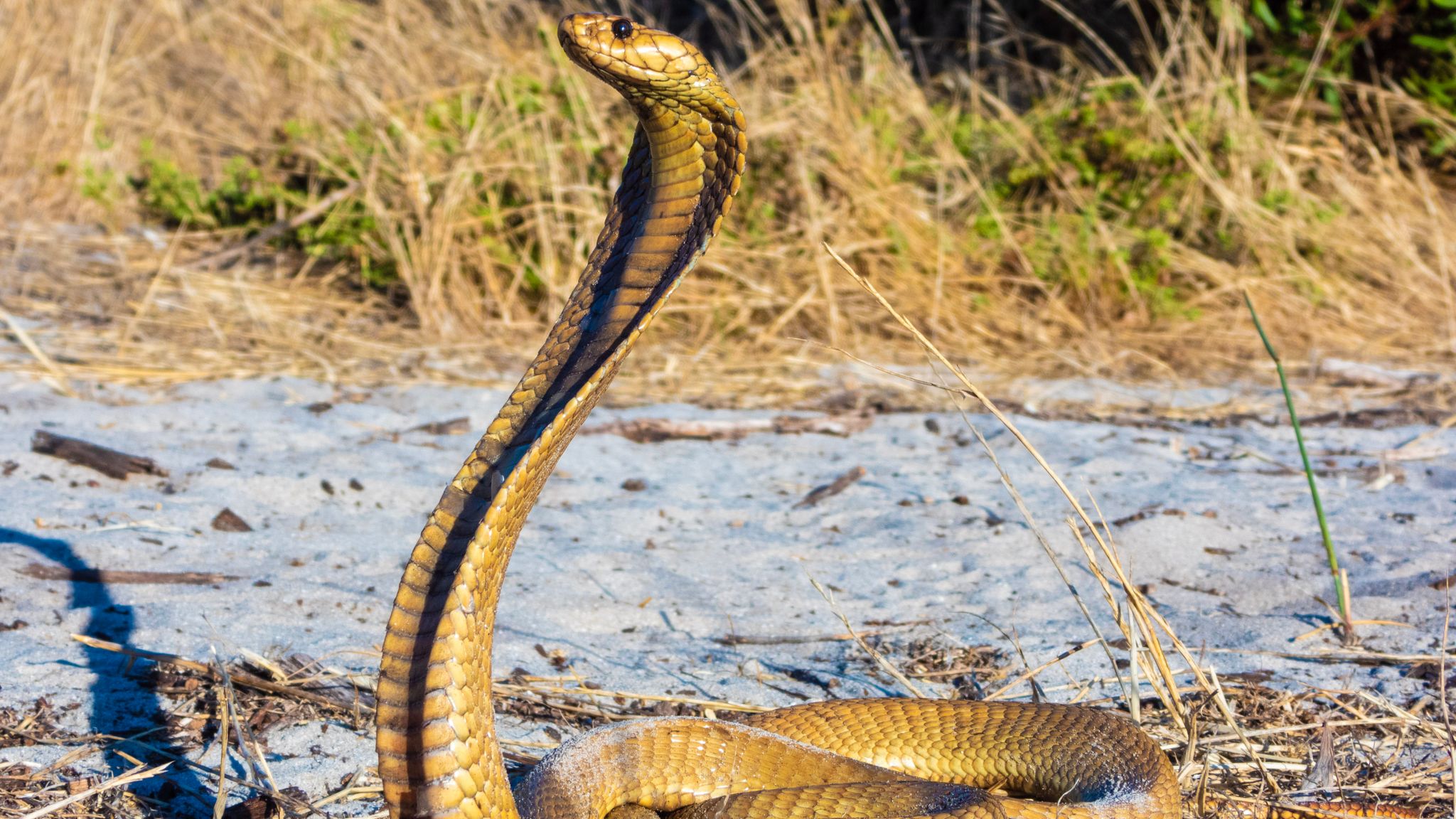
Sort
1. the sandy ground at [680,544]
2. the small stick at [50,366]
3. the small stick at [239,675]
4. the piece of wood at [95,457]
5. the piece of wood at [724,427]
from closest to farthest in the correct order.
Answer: the small stick at [239,675]
the sandy ground at [680,544]
the piece of wood at [95,457]
the small stick at [50,366]
the piece of wood at [724,427]

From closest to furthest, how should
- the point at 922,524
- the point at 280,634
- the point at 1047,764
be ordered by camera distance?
the point at 1047,764 → the point at 280,634 → the point at 922,524

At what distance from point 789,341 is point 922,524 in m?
2.06

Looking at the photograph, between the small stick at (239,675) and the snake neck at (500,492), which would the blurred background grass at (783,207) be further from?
the snake neck at (500,492)

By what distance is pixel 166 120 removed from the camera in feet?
23.2

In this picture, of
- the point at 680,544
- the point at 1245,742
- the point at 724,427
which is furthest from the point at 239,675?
the point at 724,427

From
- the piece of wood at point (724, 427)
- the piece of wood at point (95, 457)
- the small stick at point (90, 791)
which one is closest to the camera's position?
the small stick at point (90, 791)

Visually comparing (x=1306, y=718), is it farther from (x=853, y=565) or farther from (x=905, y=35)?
(x=905, y=35)

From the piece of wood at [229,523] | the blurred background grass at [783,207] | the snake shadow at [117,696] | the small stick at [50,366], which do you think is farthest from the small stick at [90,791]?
the blurred background grass at [783,207]

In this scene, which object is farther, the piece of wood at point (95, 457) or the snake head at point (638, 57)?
the piece of wood at point (95, 457)

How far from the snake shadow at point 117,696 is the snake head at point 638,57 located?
4.15ft

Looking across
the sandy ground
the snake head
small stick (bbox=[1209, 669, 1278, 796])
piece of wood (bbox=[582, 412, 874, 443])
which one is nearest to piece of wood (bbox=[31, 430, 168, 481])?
the sandy ground

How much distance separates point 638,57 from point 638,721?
1.05 m

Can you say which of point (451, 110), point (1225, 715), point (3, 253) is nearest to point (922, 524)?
point (1225, 715)

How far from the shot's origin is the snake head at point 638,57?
4.49ft
